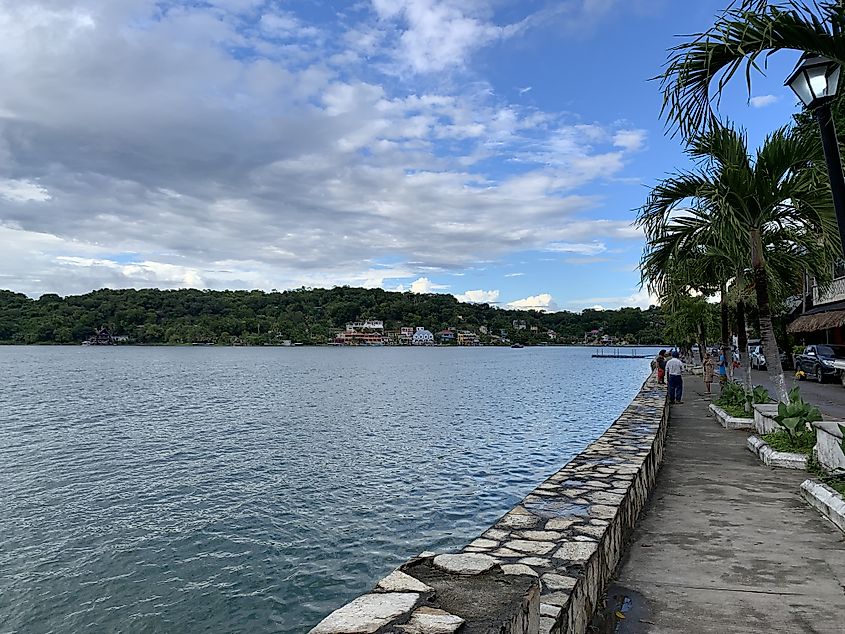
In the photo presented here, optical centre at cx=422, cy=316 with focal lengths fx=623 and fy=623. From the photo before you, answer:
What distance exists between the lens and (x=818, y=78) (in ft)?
19.3

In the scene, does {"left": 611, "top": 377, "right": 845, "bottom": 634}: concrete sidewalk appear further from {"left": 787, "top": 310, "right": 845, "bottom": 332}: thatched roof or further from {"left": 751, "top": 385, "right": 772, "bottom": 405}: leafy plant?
{"left": 787, "top": 310, "right": 845, "bottom": 332}: thatched roof

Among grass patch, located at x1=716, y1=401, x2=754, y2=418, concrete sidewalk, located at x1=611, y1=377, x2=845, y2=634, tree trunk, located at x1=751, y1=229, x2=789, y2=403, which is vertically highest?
tree trunk, located at x1=751, y1=229, x2=789, y2=403

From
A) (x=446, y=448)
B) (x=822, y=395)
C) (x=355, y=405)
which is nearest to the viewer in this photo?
(x=446, y=448)

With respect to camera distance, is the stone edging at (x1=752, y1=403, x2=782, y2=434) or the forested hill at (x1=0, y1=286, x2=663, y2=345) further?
the forested hill at (x1=0, y1=286, x2=663, y2=345)

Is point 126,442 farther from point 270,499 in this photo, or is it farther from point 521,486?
point 521,486

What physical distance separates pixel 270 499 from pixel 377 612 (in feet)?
39.7

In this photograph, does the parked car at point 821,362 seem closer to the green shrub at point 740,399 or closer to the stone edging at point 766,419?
the green shrub at point 740,399

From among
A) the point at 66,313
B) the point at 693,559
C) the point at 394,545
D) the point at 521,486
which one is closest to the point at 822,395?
the point at 521,486

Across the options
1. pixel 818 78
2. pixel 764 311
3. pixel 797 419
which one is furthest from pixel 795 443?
pixel 818 78

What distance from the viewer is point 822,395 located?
21547 millimetres

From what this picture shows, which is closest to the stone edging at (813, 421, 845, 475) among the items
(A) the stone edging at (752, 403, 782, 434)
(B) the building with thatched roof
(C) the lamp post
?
(A) the stone edging at (752, 403, 782, 434)

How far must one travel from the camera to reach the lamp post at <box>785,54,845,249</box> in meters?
5.70

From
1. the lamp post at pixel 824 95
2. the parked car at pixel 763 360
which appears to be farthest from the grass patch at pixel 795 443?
the parked car at pixel 763 360

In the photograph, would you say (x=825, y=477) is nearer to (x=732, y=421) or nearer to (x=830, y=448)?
(x=830, y=448)
